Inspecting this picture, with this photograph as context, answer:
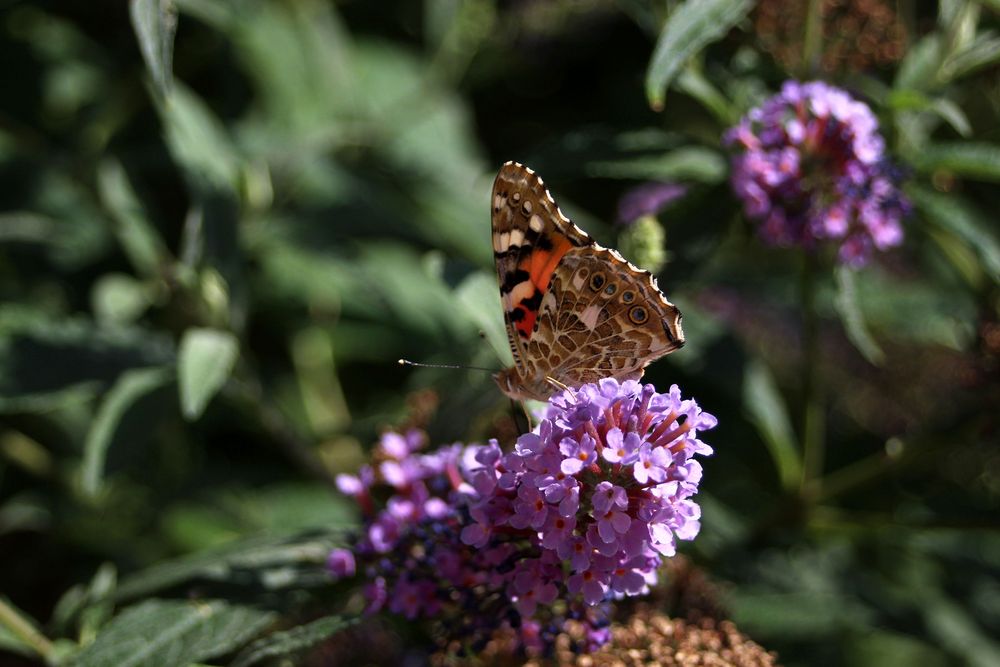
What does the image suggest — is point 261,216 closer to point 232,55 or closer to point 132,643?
point 232,55

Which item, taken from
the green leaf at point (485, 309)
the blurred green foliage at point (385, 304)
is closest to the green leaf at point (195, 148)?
the blurred green foliage at point (385, 304)

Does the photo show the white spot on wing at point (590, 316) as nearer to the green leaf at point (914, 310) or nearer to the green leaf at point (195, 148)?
the green leaf at point (195, 148)

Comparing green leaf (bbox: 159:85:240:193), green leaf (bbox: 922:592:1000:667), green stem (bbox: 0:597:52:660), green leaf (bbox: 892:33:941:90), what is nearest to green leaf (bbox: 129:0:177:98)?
green leaf (bbox: 159:85:240:193)

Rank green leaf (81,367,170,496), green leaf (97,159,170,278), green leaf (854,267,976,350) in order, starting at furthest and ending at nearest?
green leaf (854,267,976,350) < green leaf (97,159,170,278) < green leaf (81,367,170,496)

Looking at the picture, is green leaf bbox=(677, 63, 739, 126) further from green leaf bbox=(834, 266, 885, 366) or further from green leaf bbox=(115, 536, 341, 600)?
green leaf bbox=(115, 536, 341, 600)

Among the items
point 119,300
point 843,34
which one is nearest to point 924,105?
point 843,34

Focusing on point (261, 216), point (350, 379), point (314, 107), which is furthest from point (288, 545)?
point (314, 107)
